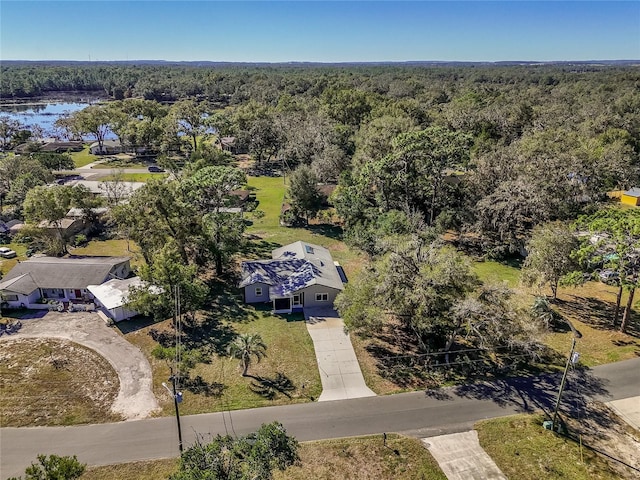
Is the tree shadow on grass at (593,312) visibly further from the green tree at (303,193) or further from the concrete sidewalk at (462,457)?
the green tree at (303,193)

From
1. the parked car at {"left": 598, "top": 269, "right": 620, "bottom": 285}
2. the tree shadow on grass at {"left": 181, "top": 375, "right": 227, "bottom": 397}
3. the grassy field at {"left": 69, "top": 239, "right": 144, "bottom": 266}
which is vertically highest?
the parked car at {"left": 598, "top": 269, "right": 620, "bottom": 285}

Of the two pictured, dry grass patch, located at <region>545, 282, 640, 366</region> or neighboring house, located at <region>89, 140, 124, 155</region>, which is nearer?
dry grass patch, located at <region>545, 282, 640, 366</region>

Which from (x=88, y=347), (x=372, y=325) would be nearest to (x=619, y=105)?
(x=372, y=325)

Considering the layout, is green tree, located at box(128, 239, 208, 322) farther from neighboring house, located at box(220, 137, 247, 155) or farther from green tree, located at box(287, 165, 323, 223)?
neighboring house, located at box(220, 137, 247, 155)

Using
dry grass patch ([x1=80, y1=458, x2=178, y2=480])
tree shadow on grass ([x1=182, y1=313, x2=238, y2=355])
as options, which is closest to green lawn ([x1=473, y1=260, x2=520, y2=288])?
tree shadow on grass ([x1=182, y1=313, x2=238, y2=355])

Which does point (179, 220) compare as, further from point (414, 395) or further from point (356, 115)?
point (356, 115)

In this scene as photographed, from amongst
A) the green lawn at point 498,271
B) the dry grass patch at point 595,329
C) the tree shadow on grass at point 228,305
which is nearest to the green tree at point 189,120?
the tree shadow on grass at point 228,305
